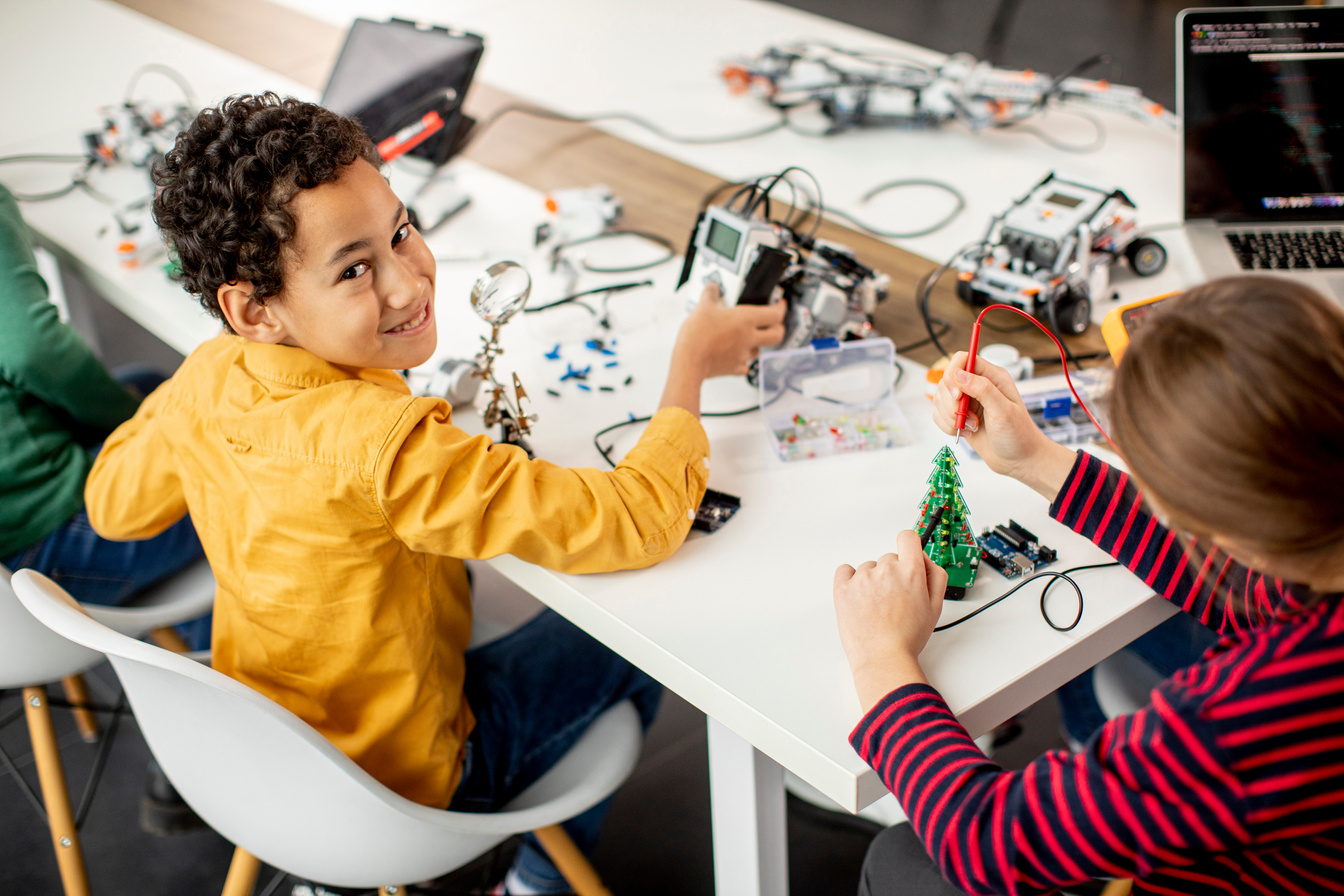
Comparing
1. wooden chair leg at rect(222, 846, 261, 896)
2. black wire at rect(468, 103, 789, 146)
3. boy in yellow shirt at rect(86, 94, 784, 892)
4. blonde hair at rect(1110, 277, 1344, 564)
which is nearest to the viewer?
blonde hair at rect(1110, 277, 1344, 564)

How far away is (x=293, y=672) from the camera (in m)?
1.06

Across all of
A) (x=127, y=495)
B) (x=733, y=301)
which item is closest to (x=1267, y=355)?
(x=733, y=301)

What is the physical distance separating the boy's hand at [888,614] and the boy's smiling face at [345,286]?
20.3 inches

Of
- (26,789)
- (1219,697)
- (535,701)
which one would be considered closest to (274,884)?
(535,701)

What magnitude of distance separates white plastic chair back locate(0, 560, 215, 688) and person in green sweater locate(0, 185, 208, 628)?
0.09ft

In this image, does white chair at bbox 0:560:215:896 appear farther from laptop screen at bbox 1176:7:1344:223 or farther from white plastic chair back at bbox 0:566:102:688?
laptop screen at bbox 1176:7:1344:223

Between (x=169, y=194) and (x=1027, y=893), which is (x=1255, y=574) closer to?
(x=1027, y=893)

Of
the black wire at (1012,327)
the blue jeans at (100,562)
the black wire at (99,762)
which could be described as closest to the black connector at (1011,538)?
the black wire at (1012,327)

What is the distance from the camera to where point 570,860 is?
1.17 meters

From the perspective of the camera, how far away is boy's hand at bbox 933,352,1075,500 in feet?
3.22

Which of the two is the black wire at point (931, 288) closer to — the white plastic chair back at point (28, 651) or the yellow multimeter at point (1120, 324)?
the yellow multimeter at point (1120, 324)

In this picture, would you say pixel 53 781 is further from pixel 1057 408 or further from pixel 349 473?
pixel 1057 408

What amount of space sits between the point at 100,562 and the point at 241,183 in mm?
753

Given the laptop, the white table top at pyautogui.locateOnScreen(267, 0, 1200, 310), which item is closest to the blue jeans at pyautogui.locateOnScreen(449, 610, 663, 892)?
the white table top at pyautogui.locateOnScreen(267, 0, 1200, 310)
